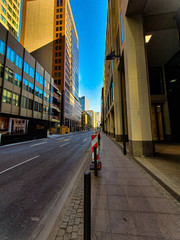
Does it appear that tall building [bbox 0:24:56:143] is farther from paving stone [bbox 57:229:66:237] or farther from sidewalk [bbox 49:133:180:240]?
paving stone [bbox 57:229:66:237]

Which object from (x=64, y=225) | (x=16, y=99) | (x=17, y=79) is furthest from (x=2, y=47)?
(x=64, y=225)

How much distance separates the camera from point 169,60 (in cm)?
1341

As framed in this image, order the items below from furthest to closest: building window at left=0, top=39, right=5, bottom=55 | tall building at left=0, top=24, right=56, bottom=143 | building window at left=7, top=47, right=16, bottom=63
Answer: building window at left=7, top=47, right=16, bottom=63
tall building at left=0, top=24, right=56, bottom=143
building window at left=0, top=39, right=5, bottom=55

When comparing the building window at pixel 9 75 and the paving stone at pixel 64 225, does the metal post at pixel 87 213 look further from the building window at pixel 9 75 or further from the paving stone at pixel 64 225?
the building window at pixel 9 75

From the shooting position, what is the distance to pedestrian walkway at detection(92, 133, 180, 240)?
1.93 m

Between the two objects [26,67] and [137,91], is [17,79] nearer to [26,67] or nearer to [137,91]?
[26,67]

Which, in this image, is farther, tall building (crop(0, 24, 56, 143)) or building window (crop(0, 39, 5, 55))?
tall building (crop(0, 24, 56, 143))

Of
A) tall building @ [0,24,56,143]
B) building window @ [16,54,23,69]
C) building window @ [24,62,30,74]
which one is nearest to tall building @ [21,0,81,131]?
tall building @ [0,24,56,143]

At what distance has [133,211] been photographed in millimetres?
2480

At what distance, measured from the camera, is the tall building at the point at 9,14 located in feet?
118

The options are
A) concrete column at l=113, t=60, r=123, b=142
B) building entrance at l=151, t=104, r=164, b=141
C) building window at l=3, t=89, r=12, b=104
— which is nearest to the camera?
building entrance at l=151, t=104, r=164, b=141

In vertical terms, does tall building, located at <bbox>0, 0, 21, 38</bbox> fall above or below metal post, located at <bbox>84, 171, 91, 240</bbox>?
above

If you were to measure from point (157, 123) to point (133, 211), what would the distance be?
14.3m

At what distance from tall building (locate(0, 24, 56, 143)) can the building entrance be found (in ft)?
68.7
